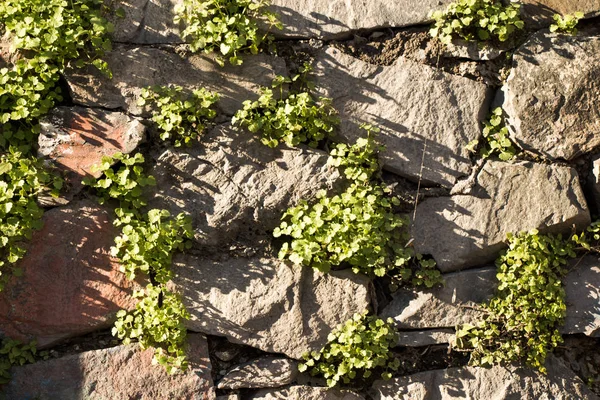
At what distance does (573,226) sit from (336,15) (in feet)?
4.75

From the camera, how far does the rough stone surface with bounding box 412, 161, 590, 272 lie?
11.8ft

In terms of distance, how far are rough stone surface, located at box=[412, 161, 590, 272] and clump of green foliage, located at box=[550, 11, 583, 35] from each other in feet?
2.15

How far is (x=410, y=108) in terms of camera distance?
3.68 m

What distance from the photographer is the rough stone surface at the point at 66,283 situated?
3.30m

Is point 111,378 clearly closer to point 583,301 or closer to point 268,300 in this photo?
point 268,300

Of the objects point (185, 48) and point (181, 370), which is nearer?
point (181, 370)

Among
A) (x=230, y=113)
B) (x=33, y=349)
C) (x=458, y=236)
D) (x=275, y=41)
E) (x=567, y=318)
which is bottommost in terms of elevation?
(x=33, y=349)

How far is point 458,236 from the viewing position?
3588mm

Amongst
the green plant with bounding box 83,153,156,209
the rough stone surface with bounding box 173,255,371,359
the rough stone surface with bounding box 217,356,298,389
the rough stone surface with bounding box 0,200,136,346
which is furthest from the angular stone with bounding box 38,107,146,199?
the rough stone surface with bounding box 217,356,298,389

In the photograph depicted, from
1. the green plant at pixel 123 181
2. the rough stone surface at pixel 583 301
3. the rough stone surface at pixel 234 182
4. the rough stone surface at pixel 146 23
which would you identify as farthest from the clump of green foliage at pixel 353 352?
the rough stone surface at pixel 146 23

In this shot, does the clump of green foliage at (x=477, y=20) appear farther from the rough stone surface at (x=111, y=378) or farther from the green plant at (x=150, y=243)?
the rough stone surface at (x=111, y=378)

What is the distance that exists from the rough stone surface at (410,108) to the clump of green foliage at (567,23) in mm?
448

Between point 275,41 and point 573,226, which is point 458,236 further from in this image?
point 275,41

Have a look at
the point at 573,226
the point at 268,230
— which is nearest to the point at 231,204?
the point at 268,230
